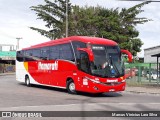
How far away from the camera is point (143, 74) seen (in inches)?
1380

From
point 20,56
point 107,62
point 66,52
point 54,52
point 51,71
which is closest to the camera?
point 107,62

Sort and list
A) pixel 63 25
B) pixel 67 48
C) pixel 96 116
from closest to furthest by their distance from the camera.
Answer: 1. pixel 96 116
2. pixel 67 48
3. pixel 63 25

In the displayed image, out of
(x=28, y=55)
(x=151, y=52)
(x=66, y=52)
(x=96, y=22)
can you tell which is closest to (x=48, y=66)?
(x=66, y=52)

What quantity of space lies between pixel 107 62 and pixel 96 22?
33809 millimetres

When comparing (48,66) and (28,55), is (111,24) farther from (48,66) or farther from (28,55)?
(48,66)

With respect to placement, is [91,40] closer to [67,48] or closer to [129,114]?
[67,48]

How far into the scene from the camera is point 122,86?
67.7 ft

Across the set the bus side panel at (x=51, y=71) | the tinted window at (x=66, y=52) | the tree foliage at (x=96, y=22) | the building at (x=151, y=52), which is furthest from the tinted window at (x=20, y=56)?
the building at (x=151, y=52)

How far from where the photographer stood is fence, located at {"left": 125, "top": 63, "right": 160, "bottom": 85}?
33381mm

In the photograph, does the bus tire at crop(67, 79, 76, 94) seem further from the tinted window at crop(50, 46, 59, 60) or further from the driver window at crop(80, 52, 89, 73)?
the tinted window at crop(50, 46, 59, 60)

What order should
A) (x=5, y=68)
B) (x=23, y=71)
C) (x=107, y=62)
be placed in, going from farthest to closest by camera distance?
(x=5, y=68) < (x=23, y=71) < (x=107, y=62)

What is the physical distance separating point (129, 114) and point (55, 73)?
12047 millimetres

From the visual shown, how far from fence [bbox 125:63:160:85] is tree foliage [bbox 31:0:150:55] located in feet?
54.9

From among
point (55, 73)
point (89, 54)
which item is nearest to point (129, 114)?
point (89, 54)
